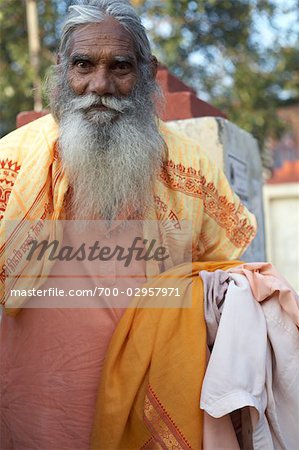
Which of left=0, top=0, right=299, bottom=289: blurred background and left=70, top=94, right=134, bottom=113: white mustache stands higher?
left=0, top=0, right=299, bottom=289: blurred background

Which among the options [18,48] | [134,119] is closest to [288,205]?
[18,48]

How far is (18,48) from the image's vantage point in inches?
372

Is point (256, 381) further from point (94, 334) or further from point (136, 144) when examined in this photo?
point (136, 144)

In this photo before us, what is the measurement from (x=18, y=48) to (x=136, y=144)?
297 inches

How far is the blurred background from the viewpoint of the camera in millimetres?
9039

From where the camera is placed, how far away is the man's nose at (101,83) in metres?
2.40

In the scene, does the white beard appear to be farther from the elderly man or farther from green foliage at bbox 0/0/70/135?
green foliage at bbox 0/0/70/135

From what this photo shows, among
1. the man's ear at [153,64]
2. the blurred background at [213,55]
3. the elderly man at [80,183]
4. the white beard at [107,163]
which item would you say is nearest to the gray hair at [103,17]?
the elderly man at [80,183]

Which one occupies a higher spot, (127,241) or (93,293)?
(127,241)

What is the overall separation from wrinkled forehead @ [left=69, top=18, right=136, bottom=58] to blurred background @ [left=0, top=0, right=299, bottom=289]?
6517 millimetres

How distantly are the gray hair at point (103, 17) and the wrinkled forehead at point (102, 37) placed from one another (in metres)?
0.02

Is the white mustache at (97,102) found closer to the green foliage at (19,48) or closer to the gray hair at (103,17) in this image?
the gray hair at (103,17)

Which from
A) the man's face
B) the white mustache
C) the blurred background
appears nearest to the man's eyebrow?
the man's face

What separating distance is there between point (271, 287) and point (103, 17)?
3.90ft
